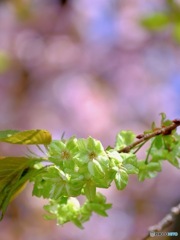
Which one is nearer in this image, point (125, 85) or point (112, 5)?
point (125, 85)

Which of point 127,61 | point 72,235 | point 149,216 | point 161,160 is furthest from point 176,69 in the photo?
point 161,160

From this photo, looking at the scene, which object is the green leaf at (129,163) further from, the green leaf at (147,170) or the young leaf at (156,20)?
the young leaf at (156,20)

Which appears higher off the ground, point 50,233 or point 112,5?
point 112,5

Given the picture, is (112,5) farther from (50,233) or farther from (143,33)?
(50,233)

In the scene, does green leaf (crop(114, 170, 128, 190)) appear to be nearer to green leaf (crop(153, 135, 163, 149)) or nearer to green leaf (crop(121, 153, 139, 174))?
green leaf (crop(121, 153, 139, 174))

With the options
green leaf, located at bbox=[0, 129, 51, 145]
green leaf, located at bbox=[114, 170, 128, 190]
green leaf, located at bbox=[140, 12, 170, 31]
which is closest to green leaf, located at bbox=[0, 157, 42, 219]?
green leaf, located at bbox=[0, 129, 51, 145]
